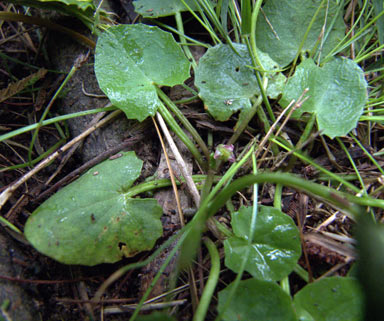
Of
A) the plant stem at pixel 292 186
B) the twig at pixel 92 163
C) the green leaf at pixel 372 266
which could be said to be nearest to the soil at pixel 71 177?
the twig at pixel 92 163

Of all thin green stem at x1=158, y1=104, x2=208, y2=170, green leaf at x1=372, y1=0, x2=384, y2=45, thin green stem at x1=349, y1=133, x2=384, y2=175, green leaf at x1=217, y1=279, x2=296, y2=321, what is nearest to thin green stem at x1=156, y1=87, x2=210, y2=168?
thin green stem at x1=158, y1=104, x2=208, y2=170

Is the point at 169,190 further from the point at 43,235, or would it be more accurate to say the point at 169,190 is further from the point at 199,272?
the point at 43,235

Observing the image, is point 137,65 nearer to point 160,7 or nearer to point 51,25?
point 160,7

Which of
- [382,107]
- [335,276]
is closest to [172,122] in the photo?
[335,276]

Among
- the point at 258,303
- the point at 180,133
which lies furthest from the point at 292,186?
the point at 180,133

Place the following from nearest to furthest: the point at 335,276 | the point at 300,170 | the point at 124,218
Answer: the point at 335,276, the point at 124,218, the point at 300,170

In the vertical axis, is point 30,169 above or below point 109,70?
below

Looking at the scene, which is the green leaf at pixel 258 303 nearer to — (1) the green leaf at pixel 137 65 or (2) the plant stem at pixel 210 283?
(2) the plant stem at pixel 210 283
